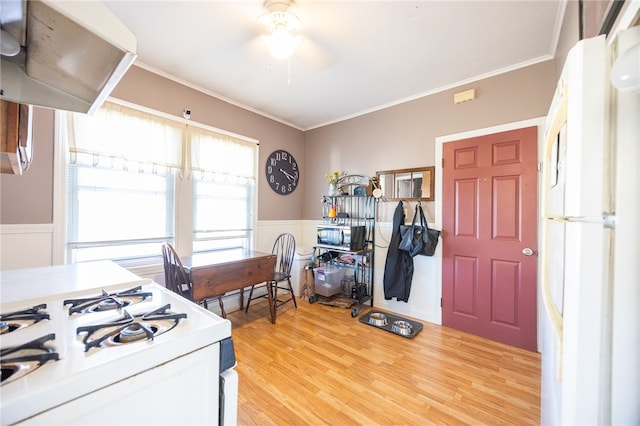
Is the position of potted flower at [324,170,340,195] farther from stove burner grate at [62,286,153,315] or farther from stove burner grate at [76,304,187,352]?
stove burner grate at [76,304,187,352]

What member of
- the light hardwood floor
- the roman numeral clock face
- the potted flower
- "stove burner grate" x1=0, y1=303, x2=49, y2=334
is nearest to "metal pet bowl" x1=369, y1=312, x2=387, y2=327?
the light hardwood floor

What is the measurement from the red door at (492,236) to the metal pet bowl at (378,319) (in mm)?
639

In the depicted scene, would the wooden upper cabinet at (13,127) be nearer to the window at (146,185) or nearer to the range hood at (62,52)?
the range hood at (62,52)

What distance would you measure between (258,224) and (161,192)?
1244 millimetres

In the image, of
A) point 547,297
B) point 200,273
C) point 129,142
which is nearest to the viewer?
point 547,297

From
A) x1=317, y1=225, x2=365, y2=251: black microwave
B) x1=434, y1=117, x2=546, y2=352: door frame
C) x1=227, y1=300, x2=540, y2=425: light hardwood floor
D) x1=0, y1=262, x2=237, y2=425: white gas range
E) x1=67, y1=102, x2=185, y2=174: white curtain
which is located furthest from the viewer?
x1=317, y1=225, x2=365, y2=251: black microwave

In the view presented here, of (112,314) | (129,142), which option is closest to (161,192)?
(129,142)

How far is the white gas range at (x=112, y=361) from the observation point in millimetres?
517

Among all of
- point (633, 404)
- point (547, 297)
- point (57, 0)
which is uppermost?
point (57, 0)

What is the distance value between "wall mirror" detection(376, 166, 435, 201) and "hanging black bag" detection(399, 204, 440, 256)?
7.9 inches

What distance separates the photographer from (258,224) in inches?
138

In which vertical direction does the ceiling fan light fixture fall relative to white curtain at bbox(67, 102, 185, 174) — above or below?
above

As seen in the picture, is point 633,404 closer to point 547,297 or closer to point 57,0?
point 547,297

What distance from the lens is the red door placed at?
7.52 ft
